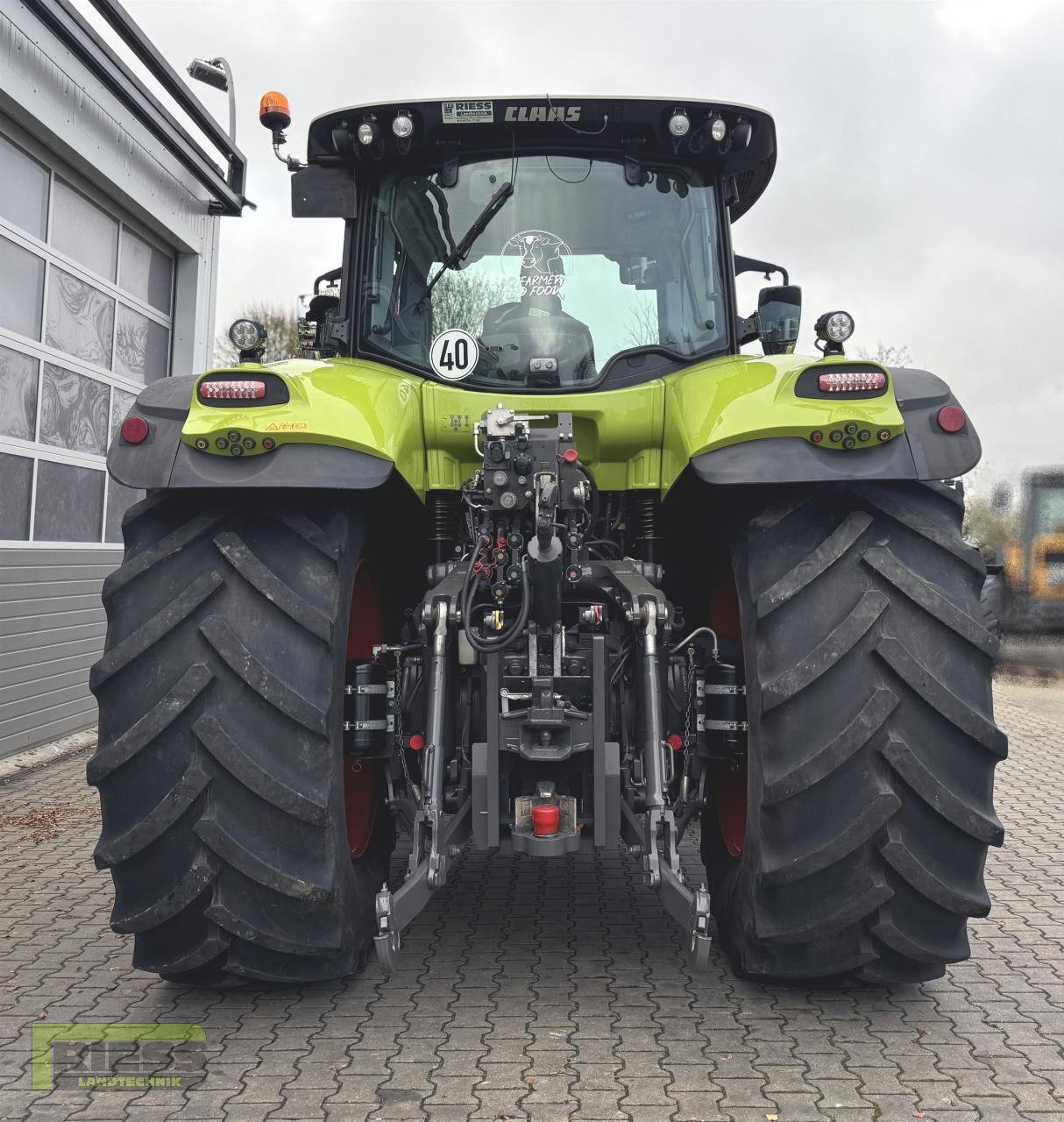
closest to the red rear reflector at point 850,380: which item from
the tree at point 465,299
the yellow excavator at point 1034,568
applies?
the tree at point 465,299

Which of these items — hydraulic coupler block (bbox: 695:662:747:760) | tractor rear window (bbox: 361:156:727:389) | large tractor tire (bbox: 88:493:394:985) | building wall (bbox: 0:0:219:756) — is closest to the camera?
large tractor tire (bbox: 88:493:394:985)

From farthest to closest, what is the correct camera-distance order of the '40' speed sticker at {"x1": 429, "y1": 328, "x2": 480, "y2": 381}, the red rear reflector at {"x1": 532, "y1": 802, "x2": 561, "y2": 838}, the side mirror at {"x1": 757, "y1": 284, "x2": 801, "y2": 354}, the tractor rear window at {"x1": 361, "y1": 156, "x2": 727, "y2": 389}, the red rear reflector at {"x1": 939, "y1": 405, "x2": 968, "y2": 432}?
the side mirror at {"x1": 757, "y1": 284, "x2": 801, "y2": 354} < the tractor rear window at {"x1": 361, "y1": 156, "x2": 727, "y2": 389} < the '40' speed sticker at {"x1": 429, "y1": 328, "x2": 480, "y2": 381} < the red rear reflector at {"x1": 532, "y1": 802, "x2": 561, "y2": 838} < the red rear reflector at {"x1": 939, "y1": 405, "x2": 968, "y2": 432}

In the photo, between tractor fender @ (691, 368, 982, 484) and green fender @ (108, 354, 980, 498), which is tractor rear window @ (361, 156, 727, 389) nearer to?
green fender @ (108, 354, 980, 498)

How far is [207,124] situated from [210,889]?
9511 mm

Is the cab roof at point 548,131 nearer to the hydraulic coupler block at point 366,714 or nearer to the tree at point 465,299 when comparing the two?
the tree at point 465,299

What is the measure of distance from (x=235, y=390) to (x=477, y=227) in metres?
1.40

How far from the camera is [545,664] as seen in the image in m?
3.62

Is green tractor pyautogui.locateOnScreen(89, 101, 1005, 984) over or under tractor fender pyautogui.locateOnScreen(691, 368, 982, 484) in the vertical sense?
under

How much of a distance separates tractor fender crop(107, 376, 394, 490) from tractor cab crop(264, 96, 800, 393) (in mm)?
953

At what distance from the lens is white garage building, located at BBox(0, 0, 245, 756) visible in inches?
305

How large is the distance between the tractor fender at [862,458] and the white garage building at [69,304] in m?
5.92

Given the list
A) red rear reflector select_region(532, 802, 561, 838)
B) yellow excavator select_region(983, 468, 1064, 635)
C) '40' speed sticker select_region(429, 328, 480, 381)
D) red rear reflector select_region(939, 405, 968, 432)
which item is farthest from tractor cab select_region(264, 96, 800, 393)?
yellow excavator select_region(983, 468, 1064, 635)

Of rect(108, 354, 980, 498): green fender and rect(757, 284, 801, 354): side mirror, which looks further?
rect(757, 284, 801, 354): side mirror

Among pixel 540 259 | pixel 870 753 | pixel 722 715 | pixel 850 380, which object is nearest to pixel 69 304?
pixel 540 259
